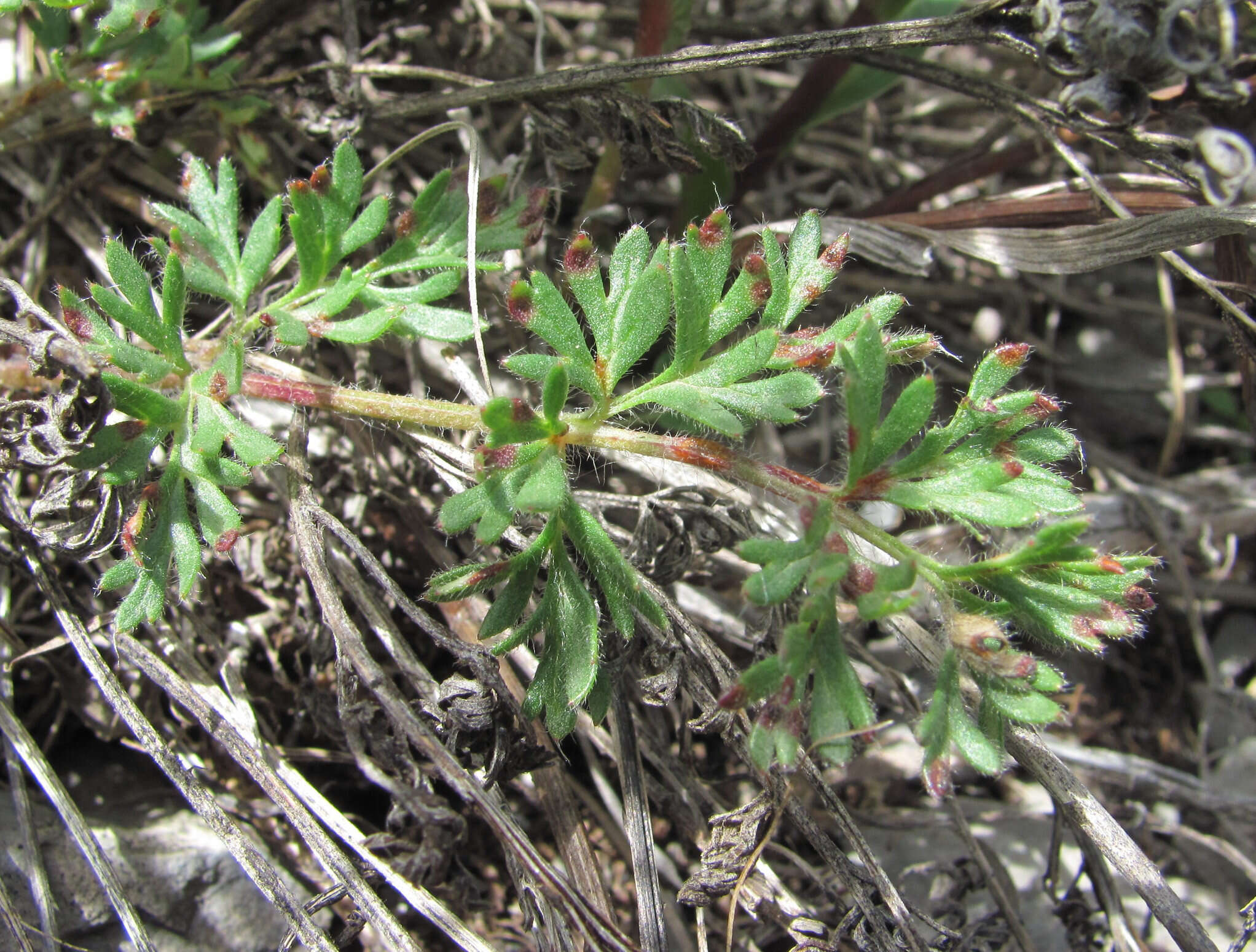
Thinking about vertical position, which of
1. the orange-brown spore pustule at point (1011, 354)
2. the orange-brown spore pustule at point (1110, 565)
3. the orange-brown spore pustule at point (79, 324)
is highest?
the orange-brown spore pustule at point (79, 324)

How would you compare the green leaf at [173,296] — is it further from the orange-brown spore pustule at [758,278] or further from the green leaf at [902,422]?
the green leaf at [902,422]

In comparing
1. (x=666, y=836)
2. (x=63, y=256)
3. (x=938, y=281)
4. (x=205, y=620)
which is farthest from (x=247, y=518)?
(x=938, y=281)

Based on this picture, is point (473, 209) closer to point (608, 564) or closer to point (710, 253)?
point (710, 253)

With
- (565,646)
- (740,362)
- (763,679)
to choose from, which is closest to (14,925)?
(565,646)

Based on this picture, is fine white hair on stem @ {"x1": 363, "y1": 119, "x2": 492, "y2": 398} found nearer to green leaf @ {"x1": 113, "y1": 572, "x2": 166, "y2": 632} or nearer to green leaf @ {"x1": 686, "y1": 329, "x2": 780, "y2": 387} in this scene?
green leaf @ {"x1": 686, "y1": 329, "x2": 780, "y2": 387}

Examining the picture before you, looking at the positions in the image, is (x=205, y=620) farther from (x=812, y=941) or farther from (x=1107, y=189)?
(x=1107, y=189)

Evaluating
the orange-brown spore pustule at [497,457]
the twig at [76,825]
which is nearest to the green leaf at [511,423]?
the orange-brown spore pustule at [497,457]
